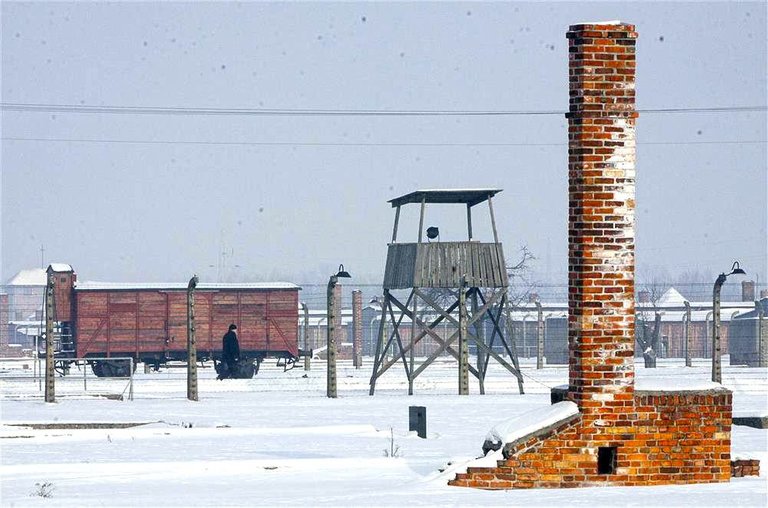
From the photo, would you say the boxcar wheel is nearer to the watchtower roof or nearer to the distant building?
the distant building

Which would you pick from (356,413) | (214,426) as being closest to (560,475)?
(214,426)

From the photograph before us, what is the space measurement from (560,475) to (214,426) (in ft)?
29.9

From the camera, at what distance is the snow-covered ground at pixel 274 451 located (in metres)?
11.6

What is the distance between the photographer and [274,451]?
16.4m

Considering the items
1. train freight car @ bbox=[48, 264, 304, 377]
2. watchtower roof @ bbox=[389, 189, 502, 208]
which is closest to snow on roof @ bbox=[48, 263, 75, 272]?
train freight car @ bbox=[48, 264, 304, 377]

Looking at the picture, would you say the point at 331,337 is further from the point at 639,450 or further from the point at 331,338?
the point at 639,450

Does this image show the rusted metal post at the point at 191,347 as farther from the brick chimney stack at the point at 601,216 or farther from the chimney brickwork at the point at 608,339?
the brick chimney stack at the point at 601,216

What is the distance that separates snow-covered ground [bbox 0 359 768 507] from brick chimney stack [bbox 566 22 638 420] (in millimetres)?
1079

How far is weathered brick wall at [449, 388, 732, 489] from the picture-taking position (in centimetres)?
1191

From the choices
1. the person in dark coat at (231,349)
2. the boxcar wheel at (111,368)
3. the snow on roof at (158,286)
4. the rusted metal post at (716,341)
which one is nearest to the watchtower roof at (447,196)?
the rusted metal post at (716,341)

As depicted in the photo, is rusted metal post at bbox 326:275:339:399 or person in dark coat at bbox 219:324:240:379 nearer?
rusted metal post at bbox 326:275:339:399

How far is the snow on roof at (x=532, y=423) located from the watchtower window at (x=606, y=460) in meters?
0.45

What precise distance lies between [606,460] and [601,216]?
230 cm

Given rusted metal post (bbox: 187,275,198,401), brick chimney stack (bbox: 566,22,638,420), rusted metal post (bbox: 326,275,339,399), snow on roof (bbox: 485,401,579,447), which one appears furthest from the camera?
rusted metal post (bbox: 326,275,339,399)
